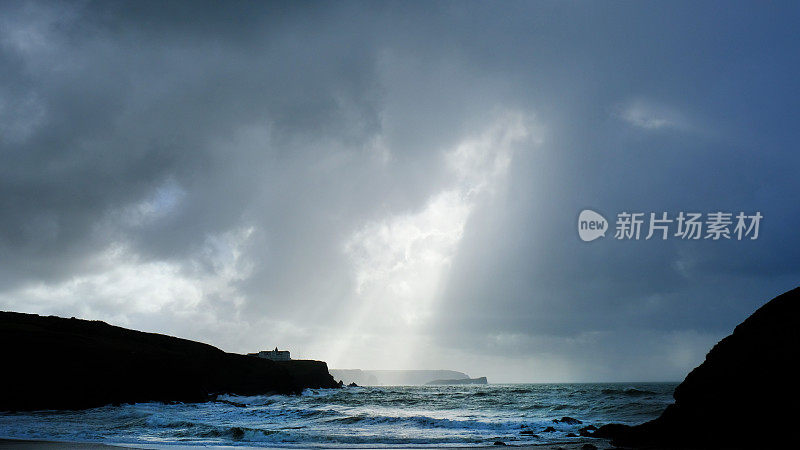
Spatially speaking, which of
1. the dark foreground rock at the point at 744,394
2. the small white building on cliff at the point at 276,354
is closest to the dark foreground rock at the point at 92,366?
the dark foreground rock at the point at 744,394

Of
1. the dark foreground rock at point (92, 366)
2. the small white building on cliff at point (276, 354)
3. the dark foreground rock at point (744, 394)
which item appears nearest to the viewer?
the dark foreground rock at point (744, 394)

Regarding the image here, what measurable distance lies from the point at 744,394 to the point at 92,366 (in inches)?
2379

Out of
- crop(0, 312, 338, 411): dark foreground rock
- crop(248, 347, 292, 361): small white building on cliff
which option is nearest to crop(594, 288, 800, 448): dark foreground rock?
crop(0, 312, 338, 411): dark foreground rock

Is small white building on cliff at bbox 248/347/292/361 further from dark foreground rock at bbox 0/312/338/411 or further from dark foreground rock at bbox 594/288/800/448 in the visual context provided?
dark foreground rock at bbox 594/288/800/448

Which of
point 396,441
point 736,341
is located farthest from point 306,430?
point 736,341

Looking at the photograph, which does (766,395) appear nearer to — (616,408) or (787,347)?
(787,347)

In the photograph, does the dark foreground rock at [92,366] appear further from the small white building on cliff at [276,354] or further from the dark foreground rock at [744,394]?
the small white building on cliff at [276,354]

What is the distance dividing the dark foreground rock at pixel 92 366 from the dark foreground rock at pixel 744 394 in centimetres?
5203

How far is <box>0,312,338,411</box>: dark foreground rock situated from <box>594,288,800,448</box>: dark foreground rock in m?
52.0

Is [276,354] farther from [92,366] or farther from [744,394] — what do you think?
[744,394]

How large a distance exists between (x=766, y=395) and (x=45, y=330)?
237ft

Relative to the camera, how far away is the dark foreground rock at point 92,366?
4672 cm

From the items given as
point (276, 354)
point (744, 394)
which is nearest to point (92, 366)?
point (744, 394)

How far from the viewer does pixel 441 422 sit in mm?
28188
